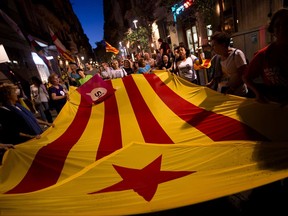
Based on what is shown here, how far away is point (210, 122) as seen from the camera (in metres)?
3.06

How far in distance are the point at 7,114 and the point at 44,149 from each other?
904mm

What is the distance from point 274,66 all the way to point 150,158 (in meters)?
1.47

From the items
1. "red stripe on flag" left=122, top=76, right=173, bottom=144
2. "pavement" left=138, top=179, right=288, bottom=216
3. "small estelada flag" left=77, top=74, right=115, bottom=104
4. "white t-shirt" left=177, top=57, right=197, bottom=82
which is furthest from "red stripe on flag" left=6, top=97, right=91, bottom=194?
"white t-shirt" left=177, top=57, right=197, bottom=82

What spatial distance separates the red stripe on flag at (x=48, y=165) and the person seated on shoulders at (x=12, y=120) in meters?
0.51

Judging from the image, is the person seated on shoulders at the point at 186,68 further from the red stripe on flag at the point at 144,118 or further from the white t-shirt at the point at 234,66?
the white t-shirt at the point at 234,66

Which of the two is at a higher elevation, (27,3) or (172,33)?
(27,3)

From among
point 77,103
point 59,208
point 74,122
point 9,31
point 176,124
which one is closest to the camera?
point 59,208

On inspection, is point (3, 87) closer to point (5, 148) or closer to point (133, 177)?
point (5, 148)

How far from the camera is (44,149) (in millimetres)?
3029

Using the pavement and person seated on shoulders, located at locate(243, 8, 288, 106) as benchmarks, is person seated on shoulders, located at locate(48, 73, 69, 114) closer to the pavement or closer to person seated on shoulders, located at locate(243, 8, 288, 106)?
the pavement

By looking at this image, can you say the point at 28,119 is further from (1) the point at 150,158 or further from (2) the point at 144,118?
(1) the point at 150,158

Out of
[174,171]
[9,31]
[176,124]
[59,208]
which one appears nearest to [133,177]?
[174,171]

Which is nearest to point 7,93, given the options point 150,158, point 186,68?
point 150,158

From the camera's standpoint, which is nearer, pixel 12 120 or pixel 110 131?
pixel 12 120
